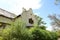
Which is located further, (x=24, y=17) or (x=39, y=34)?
(x=24, y=17)

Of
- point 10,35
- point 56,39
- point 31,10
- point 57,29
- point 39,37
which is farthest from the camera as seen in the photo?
point 31,10

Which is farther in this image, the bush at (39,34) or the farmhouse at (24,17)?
the farmhouse at (24,17)

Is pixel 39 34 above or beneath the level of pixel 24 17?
beneath

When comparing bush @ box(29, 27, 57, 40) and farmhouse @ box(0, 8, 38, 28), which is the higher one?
farmhouse @ box(0, 8, 38, 28)

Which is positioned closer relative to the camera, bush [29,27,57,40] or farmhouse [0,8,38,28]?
bush [29,27,57,40]

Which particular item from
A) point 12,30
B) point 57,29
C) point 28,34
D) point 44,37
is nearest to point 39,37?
point 44,37

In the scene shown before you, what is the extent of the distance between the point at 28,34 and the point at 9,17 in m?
11.4

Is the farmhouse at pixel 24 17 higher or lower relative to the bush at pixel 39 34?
higher

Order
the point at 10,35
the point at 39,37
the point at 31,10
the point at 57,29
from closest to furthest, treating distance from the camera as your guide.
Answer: the point at 10,35 → the point at 39,37 → the point at 57,29 → the point at 31,10

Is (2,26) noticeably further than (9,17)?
No

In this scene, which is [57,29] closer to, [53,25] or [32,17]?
[53,25]

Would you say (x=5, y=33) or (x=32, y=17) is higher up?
(x=32, y=17)

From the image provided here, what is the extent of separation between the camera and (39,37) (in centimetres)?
2166

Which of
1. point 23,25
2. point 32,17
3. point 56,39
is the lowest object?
point 56,39
